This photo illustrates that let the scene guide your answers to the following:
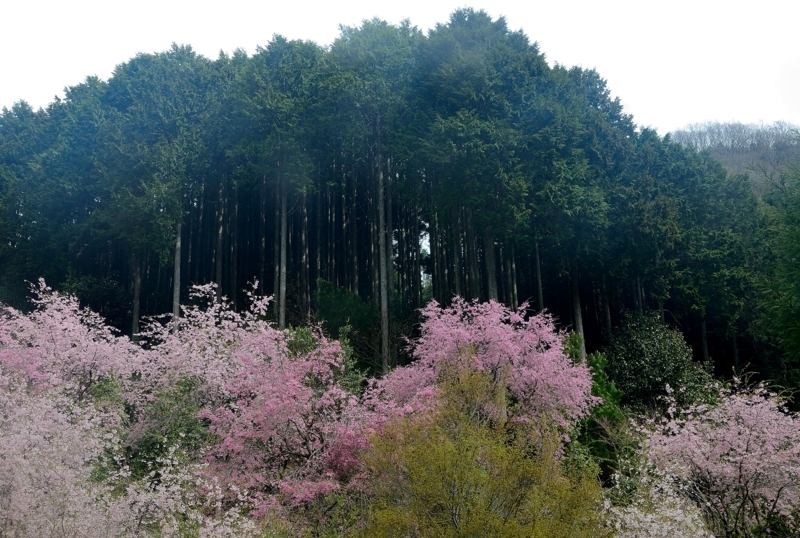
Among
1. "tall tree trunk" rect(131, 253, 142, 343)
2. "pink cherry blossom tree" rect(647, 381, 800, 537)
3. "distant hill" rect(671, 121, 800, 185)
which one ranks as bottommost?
"pink cherry blossom tree" rect(647, 381, 800, 537)

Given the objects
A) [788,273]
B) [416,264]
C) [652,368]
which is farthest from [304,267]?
[788,273]

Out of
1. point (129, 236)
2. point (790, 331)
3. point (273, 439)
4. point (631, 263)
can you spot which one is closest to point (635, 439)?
point (790, 331)

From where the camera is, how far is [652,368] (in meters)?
22.7

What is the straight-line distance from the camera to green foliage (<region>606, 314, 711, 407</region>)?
22.3 meters

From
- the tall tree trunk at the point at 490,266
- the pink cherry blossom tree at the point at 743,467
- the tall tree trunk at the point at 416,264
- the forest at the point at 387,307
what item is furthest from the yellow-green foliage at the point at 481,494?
the tall tree trunk at the point at 416,264

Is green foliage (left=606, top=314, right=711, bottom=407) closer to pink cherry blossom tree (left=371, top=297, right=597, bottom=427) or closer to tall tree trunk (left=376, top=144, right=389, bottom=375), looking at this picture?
pink cherry blossom tree (left=371, top=297, right=597, bottom=427)

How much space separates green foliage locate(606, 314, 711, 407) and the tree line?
298 cm

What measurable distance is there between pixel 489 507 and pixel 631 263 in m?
22.9

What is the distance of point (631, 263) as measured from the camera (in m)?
27.1

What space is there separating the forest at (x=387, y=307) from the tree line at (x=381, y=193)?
16 centimetres

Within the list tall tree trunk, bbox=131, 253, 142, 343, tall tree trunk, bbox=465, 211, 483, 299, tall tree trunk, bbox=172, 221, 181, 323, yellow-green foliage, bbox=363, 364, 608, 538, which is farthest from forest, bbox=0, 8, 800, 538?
tall tree trunk, bbox=465, 211, 483, 299

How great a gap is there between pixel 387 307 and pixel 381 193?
5.18 meters

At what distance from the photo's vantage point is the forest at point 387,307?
331 inches

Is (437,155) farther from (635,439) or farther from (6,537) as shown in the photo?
(6,537)
